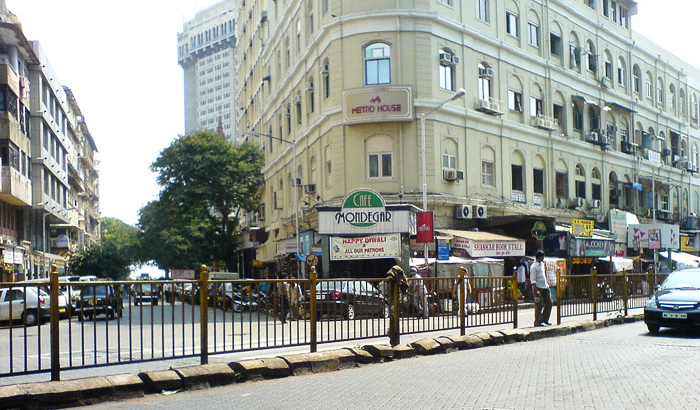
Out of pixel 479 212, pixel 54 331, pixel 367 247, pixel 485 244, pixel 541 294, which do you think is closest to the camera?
pixel 54 331

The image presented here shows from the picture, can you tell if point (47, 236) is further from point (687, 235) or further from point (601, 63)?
point (687, 235)

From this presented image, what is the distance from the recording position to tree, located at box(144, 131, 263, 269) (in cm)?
4975

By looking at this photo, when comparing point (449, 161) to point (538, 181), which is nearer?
point (449, 161)

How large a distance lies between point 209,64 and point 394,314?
562 ft

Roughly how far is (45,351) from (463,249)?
2393 cm

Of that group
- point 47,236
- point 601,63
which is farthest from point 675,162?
point 47,236

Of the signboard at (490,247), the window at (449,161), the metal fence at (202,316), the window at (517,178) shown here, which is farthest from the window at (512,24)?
the metal fence at (202,316)

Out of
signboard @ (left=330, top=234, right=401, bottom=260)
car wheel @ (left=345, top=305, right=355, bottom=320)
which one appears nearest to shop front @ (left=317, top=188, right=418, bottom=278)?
signboard @ (left=330, top=234, right=401, bottom=260)

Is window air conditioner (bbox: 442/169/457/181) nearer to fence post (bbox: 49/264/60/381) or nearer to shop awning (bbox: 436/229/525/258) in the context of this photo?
shop awning (bbox: 436/229/525/258)

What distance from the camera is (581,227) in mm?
36562

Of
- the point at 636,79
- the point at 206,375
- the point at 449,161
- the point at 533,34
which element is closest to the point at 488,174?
the point at 449,161

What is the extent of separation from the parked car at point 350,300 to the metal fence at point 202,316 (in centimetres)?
2

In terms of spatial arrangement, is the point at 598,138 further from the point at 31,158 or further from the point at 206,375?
the point at 206,375

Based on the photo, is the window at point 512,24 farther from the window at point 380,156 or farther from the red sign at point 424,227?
the red sign at point 424,227
